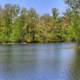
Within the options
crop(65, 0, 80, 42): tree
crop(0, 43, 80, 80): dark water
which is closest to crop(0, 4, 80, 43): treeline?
crop(65, 0, 80, 42): tree

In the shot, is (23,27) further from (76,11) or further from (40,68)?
(40,68)

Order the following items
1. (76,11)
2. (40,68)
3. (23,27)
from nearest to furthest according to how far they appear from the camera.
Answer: (40,68) → (76,11) → (23,27)

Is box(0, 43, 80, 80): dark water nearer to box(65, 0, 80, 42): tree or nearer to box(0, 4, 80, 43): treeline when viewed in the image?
box(65, 0, 80, 42): tree

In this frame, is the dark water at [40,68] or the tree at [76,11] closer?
the dark water at [40,68]

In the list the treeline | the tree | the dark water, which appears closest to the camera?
the dark water

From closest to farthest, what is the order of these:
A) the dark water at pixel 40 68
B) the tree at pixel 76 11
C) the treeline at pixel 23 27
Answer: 1. the dark water at pixel 40 68
2. the tree at pixel 76 11
3. the treeline at pixel 23 27

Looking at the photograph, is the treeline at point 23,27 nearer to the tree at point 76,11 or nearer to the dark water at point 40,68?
the tree at point 76,11

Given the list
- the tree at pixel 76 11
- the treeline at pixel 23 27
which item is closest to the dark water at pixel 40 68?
the tree at pixel 76 11

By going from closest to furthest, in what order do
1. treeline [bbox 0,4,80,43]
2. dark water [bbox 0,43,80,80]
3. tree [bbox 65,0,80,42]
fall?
dark water [bbox 0,43,80,80], tree [bbox 65,0,80,42], treeline [bbox 0,4,80,43]

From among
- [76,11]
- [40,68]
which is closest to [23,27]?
[76,11]

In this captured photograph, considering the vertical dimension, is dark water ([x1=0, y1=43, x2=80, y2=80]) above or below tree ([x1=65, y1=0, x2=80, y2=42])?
below

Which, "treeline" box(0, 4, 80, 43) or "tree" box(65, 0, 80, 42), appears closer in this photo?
"tree" box(65, 0, 80, 42)

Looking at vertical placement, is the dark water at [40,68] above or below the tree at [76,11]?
below

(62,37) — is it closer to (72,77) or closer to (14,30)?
(14,30)
